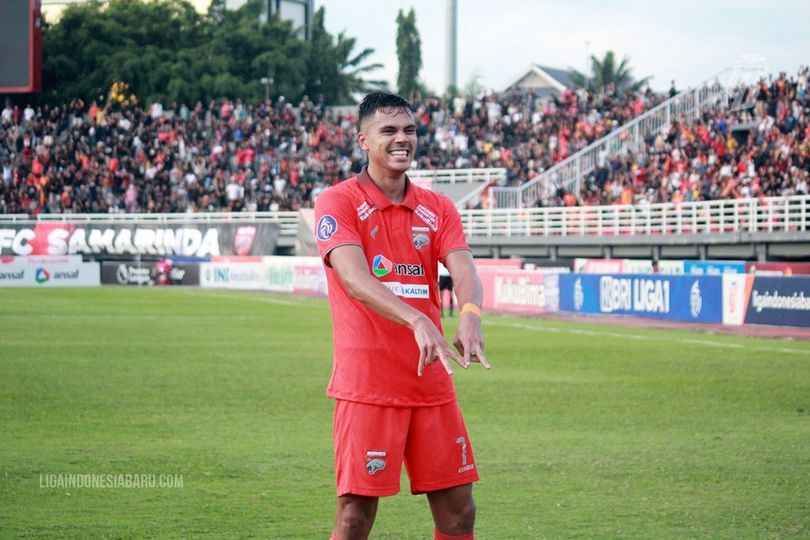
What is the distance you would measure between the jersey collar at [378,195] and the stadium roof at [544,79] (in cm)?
9976

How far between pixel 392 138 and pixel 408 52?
9310 centimetres

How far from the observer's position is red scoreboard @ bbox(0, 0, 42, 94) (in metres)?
17.1

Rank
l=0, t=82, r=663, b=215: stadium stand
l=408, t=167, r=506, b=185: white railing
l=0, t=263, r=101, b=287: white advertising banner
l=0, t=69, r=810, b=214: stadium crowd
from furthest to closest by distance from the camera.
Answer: l=0, t=82, r=663, b=215: stadium stand < l=0, t=263, r=101, b=287: white advertising banner < l=0, t=69, r=810, b=214: stadium crowd < l=408, t=167, r=506, b=185: white railing

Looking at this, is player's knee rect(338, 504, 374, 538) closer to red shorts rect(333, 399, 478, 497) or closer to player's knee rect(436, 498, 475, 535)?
red shorts rect(333, 399, 478, 497)

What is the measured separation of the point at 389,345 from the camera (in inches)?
203

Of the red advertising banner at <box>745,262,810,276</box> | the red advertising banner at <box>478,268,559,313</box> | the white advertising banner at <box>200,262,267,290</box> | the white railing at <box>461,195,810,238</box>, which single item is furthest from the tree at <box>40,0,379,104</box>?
the red advertising banner at <box>745,262,810,276</box>

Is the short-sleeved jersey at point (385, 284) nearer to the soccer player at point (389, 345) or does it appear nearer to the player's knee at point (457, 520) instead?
the soccer player at point (389, 345)

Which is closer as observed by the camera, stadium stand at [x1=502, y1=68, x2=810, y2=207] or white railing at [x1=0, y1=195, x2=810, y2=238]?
white railing at [x1=0, y1=195, x2=810, y2=238]

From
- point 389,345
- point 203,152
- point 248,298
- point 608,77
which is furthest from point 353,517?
point 608,77

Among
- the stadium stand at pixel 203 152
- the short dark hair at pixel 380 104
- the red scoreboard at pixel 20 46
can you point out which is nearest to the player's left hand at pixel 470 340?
the short dark hair at pixel 380 104

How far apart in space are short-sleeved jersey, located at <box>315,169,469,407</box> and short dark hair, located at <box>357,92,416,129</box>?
283 mm

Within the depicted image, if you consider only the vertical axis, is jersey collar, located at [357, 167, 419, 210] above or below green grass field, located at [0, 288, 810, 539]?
above

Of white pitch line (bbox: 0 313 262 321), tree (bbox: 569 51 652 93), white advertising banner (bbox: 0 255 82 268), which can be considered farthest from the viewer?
tree (bbox: 569 51 652 93)

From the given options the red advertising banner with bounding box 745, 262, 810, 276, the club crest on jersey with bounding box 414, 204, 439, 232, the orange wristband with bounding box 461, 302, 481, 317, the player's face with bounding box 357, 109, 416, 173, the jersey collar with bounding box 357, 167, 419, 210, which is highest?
the player's face with bounding box 357, 109, 416, 173
